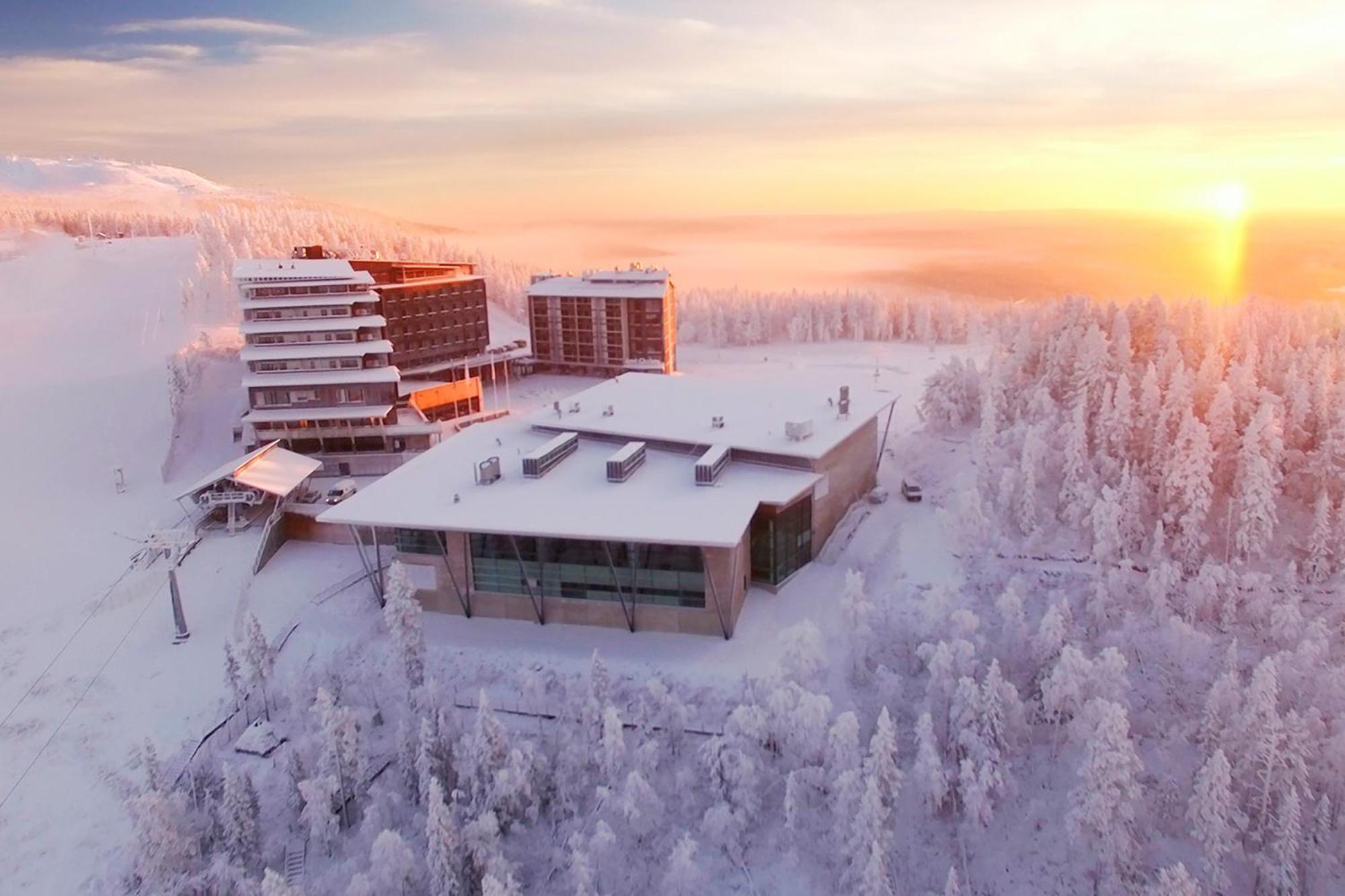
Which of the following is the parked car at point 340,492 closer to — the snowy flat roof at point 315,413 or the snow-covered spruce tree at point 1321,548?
the snowy flat roof at point 315,413

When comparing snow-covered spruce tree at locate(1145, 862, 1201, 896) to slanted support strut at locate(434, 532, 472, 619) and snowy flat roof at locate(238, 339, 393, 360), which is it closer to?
slanted support strut at locate(434, 532, 472, 619)

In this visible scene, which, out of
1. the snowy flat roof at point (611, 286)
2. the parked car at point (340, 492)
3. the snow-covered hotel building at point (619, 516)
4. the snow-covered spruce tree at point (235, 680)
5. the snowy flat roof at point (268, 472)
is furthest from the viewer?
the snowy flat roof at point (611, 286)

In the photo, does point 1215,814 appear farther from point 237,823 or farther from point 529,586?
point 237,823

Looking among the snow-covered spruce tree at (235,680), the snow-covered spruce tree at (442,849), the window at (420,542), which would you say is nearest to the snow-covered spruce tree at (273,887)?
the snow-covered spruce tree at (442,849)

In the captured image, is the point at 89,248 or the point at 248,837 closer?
the point at 248,837

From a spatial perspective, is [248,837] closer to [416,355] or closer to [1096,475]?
[1096,475]

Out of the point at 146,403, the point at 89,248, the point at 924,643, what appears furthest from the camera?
the point at 89,248

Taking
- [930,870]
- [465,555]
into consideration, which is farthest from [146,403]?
[930,870]

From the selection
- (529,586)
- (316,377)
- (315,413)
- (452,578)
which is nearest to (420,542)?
(452,578)
